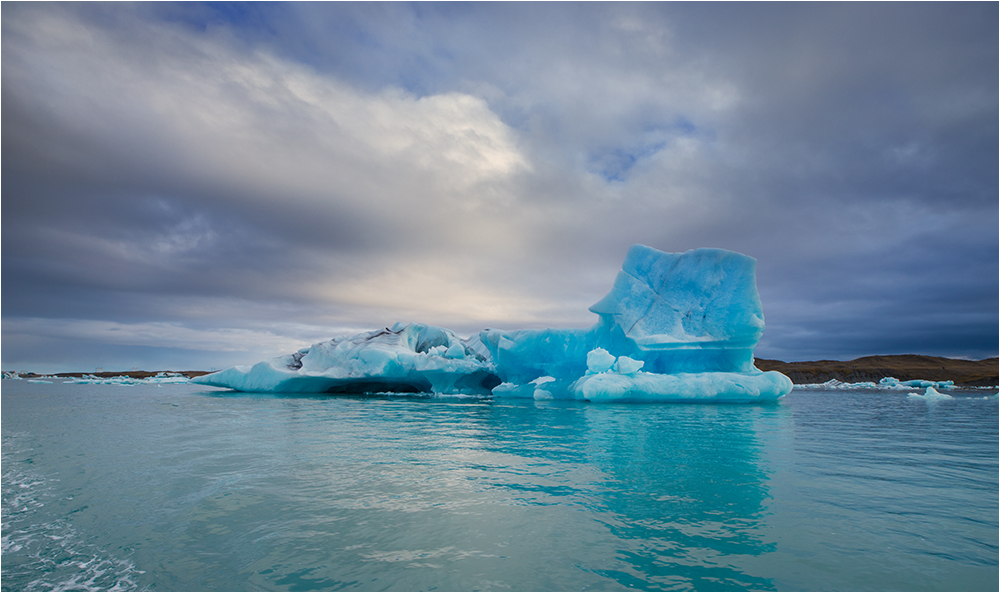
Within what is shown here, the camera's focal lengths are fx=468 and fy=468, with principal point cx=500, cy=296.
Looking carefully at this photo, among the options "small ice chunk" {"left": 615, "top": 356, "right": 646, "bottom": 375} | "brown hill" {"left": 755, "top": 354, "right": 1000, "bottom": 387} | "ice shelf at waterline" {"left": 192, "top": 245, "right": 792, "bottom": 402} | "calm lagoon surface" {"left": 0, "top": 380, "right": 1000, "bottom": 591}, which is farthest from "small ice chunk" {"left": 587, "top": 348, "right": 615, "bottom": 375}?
"brown hill" {"left": 755, "top": 354, "right": 1000, "bottom": 387}

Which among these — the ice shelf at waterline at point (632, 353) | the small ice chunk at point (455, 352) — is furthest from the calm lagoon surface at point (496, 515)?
the small ice chunk at point (455, 352)

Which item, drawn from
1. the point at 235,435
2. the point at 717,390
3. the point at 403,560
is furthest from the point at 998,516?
the point at 717,390

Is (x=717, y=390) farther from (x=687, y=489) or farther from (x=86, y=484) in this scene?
(x=86, y=484)

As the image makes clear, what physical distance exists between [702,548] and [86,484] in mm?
6167

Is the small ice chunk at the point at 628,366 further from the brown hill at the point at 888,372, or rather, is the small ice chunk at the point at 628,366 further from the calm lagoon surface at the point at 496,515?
the brown hill at the point at 888,372

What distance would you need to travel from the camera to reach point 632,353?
66.9 ft

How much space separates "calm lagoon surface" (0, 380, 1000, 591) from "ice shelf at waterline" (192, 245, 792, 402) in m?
10.5

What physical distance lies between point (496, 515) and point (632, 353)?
17.4m

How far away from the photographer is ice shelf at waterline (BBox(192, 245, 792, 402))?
18.3 m

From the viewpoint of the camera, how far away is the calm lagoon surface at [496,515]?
2891mm

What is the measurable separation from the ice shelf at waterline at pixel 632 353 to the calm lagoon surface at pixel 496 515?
10487mm

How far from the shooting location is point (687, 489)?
4863 mm

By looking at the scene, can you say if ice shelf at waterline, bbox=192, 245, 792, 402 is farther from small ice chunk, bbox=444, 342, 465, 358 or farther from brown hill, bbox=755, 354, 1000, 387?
brown hill, bbox=755, 354, 1000, 387

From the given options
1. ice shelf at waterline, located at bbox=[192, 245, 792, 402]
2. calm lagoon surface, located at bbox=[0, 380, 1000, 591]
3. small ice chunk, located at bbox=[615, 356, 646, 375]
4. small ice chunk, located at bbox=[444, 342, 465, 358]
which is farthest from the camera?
small ice chunk, located at bbox=[444, 342, 465, 358]
